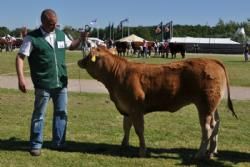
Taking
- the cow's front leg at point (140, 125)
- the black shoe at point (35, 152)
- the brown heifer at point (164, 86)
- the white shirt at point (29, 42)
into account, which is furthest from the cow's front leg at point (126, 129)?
the white shirt at point (29, 42)

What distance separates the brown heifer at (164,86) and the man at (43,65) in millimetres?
458

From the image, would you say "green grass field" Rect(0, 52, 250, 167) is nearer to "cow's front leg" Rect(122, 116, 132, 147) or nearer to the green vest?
"cow's front leg" Rect(122, 116, 132, 147)

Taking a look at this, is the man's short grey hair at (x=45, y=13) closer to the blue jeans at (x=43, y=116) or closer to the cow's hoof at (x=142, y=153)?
the blue jeans at (x=43, y=116)

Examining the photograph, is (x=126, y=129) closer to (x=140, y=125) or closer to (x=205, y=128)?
(x=140, y=125)

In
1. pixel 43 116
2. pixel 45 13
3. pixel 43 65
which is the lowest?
pixel 43 116

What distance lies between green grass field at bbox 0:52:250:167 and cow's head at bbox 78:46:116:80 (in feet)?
4.21

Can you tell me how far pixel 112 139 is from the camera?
33.2 feet

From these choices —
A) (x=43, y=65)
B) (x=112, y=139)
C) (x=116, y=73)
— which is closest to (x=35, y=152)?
(x=43, y=65)

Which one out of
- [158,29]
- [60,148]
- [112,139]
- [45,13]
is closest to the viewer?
[45,13]

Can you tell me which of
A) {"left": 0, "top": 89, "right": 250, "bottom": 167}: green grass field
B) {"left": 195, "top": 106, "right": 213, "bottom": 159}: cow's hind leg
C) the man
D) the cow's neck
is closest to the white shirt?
the man

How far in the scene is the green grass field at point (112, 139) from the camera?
8391mm

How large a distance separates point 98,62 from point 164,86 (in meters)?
1.10

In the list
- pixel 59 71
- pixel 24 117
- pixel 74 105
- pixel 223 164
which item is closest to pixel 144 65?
pixel 59 71

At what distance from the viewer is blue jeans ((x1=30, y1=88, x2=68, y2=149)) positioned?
869 centimetres
